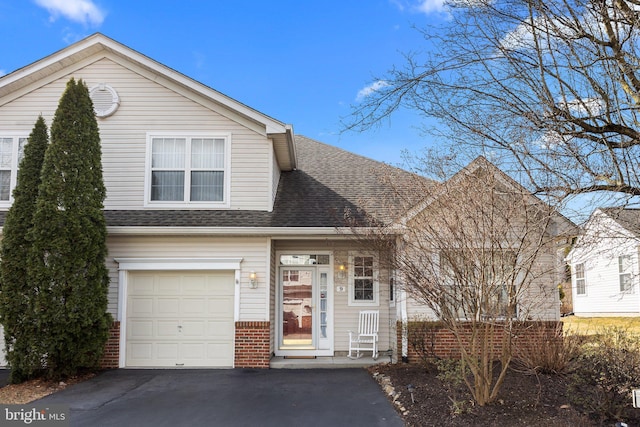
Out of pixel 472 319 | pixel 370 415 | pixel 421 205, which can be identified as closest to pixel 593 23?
pixel 421 205

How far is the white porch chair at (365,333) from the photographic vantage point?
1156 centimetres

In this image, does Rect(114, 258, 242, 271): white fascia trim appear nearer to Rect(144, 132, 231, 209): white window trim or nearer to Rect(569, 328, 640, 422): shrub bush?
Rect(144, 132, 231, 209): white window trim

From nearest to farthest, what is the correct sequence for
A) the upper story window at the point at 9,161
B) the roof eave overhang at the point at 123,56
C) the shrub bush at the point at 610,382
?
the shrub bush at the point at 610,382 < the roof eave overhang at the point at 123,56 < the upper story window at the point at 9,161

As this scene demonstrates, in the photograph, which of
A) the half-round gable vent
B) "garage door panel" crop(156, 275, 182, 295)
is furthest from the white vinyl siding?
"garage door panel" crop(156, 275, 182, 295)

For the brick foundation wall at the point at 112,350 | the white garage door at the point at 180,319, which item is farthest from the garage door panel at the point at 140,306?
the brick foundation wall at the point at 112,350

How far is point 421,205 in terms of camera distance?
300 inches

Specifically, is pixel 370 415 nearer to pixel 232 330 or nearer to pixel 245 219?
pixel 232 330

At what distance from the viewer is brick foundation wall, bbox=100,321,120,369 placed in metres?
10.7

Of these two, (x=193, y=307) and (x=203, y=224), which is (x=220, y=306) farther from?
(x=203, y=224)

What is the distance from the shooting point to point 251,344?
1063 cm

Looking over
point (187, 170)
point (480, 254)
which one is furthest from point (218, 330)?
point (480, 254)

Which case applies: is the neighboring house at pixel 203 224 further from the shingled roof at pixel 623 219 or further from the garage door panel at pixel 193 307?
the shingled roof at pixel 623 219

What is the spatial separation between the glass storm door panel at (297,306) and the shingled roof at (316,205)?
1610 millimetres

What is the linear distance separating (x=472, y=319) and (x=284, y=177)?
802 centimetres
